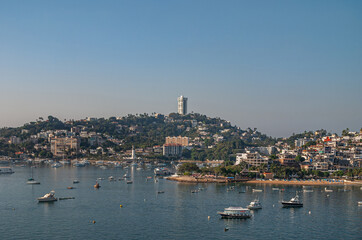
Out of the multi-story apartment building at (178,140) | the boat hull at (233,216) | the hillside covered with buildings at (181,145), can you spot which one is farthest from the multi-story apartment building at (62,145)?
the boat hull at (233,216)

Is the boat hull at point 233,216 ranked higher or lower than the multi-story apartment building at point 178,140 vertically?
lower

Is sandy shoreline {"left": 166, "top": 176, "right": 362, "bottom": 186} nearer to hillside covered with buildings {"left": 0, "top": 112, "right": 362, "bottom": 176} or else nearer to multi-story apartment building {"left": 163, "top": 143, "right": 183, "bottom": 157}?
hillside covered with buildings {"left": 0, "top": 112, "right": 362, "bottom": 176}

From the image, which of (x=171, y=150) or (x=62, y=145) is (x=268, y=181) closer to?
(x=171, y=150)

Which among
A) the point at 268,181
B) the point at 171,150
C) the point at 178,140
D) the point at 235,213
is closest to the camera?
the point at 235,213

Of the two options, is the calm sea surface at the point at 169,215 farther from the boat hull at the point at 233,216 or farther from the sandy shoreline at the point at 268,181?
the sandy shoreline at the point at 268,181

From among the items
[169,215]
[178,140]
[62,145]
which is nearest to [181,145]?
[178,140]

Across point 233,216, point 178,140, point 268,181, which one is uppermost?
point 178,140

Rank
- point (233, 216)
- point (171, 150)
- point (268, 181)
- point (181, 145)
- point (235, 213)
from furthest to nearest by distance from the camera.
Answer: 1. point (181, 145)
2. point (171, 150)
3. point (268, 181)
4. point (235, 213)
5. point (233, 216)

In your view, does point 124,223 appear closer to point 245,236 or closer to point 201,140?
point 245,236

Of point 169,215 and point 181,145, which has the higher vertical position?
point 181,145
